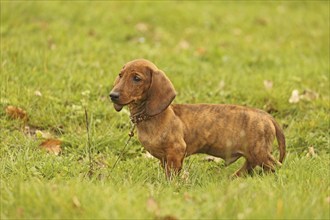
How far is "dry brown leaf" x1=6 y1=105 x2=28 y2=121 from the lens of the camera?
5.88 metres

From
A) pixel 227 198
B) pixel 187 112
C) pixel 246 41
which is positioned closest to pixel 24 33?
pixel 246 41

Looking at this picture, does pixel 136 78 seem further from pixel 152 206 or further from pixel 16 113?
pixel 16 113

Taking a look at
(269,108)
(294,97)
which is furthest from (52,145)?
(294,97)

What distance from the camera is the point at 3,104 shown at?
5969mm

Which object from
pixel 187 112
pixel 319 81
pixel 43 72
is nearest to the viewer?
pixel 187 112

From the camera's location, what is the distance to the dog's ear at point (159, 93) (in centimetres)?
451

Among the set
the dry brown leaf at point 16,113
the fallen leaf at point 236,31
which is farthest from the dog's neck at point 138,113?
the fallen leaf at point 236,31

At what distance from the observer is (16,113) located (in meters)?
5.90

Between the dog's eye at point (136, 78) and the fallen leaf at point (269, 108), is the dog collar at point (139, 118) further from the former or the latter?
the fallen leaf at point (269, 108)

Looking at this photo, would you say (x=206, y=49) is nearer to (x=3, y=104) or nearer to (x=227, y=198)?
(x=3, y=104)

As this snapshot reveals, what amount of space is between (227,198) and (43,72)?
3597 millimetres

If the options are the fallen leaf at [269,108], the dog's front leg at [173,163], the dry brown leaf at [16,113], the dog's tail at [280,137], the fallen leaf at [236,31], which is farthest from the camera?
the fallen leaf at [236,31]

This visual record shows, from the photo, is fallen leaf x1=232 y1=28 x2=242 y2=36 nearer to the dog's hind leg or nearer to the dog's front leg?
the dog's hind leg

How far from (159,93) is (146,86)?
0.33 feet
